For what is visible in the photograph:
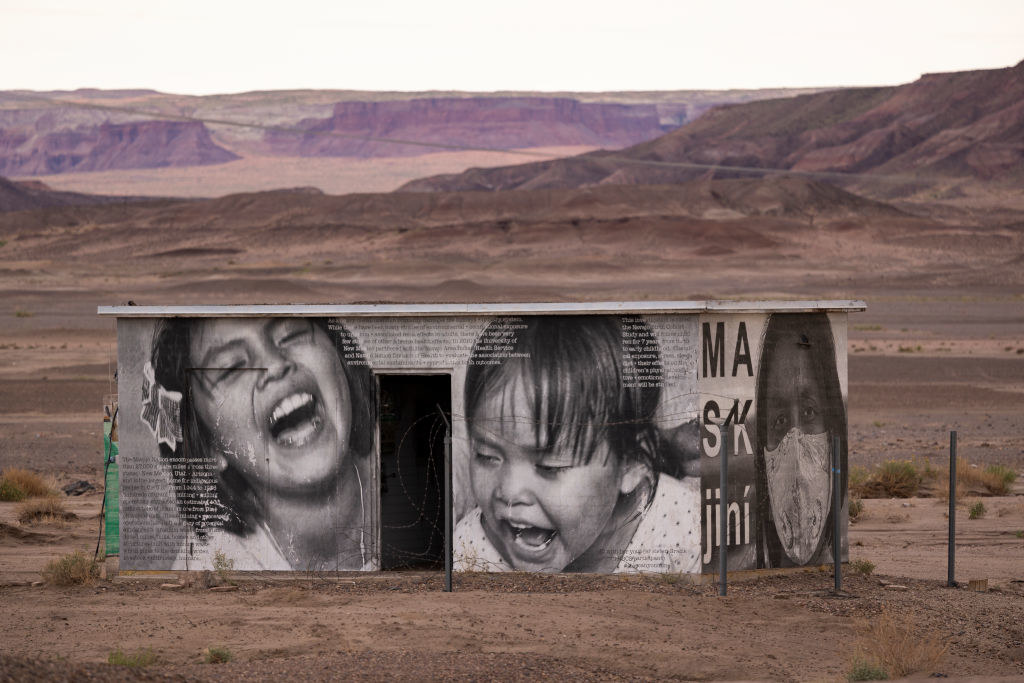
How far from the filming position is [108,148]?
194m

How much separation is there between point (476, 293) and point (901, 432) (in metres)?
33.2

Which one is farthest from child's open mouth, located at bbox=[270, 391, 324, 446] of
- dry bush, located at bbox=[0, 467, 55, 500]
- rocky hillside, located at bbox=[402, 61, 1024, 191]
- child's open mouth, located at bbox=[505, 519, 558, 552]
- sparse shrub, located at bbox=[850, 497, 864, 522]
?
rocky hillside, located at bbox=[402, 61, 1024, 191]

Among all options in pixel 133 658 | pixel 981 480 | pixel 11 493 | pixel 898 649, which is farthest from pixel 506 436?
pixel 981 480

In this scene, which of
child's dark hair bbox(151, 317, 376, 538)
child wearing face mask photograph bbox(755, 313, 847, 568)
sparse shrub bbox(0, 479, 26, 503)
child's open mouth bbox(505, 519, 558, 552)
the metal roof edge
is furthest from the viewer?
sparse shrub bbox(0, 479, 26, 503)

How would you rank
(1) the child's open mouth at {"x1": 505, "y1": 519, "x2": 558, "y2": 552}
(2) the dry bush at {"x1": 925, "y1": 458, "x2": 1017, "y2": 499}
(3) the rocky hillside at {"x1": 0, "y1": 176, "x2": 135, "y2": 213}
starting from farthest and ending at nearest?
(3) the rocky hillside at {"x1": 0, "y1": 176, "x2": 135, "y2": 213}
(2) the dry bush at {"x1": 925, "y1": 458, "x2": 1017, "y2": 499}
(1) the child's open mouth at {"x1": 505, "y1": 519, "x2": 558, "y2": 552}

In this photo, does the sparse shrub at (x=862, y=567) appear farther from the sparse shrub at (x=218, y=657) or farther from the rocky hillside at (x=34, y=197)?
the rocky hillside at (x=34, y=197)

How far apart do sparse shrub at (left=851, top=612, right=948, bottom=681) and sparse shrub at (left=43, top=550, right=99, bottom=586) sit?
7698mm

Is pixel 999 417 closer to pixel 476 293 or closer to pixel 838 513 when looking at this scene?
pixel 838 513

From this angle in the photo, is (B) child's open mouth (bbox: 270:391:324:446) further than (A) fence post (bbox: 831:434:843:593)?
Yes

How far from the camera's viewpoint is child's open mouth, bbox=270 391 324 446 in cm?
1298

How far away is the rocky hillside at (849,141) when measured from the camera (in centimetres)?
12044

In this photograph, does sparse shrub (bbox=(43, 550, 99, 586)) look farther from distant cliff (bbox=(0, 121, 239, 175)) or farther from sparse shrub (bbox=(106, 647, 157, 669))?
distant cliff (bbox=(0, 121, 239, 175))

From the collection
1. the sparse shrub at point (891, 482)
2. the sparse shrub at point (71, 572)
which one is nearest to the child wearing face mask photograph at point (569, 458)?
the sparse shrub at point (71, 572)

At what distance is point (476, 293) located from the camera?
59.2m
